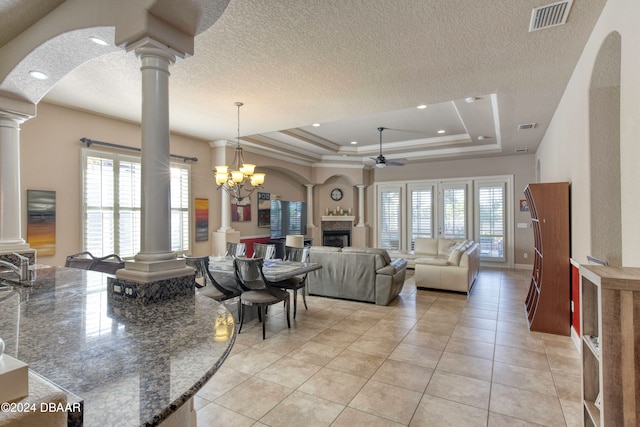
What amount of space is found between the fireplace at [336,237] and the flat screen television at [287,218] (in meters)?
0.66

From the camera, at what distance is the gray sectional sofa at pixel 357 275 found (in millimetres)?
4879

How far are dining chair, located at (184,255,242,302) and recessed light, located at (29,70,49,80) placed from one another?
2.13 m

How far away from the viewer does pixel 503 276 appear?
7137mm

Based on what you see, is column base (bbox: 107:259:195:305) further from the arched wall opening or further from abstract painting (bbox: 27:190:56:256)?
the arched wall opening

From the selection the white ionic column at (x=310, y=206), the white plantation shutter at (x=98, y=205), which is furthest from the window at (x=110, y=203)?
the white ionic column at (x=310, y=206)

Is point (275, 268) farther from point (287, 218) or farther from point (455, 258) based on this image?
point (287, 218)

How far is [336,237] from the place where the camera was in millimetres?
9523

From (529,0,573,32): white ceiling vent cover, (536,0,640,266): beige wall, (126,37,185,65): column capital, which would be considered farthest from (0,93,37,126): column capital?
(536,0,640,266): beige wall

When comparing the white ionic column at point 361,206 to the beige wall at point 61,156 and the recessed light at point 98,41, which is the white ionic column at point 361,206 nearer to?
the beige wall at point 61,156

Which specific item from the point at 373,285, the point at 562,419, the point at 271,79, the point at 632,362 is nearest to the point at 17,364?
the point at 632,362

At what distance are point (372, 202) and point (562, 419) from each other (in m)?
7.90

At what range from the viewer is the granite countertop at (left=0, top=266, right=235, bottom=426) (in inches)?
33.5

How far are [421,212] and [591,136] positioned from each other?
6398mm

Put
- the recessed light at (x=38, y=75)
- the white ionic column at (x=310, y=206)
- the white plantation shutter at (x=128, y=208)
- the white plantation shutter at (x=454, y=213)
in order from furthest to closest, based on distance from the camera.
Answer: the white ionic column at (x=310, y=206) < the white plantation shutter at (x=454, y=213) < the white plantation shutter at (x=128, y=208) < the recessed light at (x=38, y=75)
